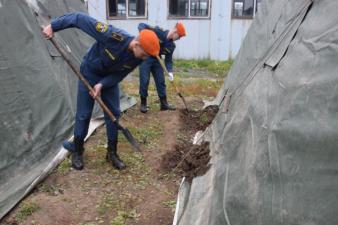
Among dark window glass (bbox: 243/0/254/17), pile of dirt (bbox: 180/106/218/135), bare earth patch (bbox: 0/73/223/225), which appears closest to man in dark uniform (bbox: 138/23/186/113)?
pile of dirt (bbox: 180/106/218/135)

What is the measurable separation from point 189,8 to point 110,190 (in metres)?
9.49

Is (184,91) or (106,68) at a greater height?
(106,68)

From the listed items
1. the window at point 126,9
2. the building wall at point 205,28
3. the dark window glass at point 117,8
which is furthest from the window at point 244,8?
the dark window glass at point 117,8

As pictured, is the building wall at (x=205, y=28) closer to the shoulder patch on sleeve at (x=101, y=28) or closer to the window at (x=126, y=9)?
the window at (x=126, y=9)

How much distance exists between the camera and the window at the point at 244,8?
481 inches

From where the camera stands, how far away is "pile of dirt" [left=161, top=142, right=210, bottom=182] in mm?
3635

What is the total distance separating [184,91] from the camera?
27.5 ft

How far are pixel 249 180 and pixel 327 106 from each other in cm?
60

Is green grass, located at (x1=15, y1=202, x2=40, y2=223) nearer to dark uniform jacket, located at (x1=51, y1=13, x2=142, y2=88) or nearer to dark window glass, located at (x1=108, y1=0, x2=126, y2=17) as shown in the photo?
dark uniform jacket, located at (x1=51, y1=13, x2=142, y2=88)

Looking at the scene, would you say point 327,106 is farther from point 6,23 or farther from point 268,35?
point 6,23

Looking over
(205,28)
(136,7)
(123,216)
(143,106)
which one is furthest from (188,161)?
(136,7)

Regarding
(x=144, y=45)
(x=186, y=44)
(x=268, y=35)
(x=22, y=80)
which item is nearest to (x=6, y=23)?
(x=22, y=80)

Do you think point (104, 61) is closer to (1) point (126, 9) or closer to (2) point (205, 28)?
(2) point (205, 28)

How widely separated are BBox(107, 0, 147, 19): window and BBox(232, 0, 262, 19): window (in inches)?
109
